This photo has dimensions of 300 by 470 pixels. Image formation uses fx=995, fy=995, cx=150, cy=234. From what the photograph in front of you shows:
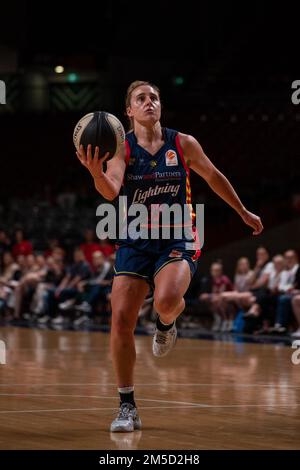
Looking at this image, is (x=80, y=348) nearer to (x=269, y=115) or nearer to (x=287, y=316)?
(x=287, y=316)

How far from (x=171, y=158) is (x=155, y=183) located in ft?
0.69

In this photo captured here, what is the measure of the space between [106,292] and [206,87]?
10539 millimetres

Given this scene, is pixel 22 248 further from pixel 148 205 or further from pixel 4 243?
pixel 148 205

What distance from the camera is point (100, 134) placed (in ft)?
19.3

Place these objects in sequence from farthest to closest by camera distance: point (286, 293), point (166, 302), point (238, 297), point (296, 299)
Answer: point (238, 297) < point (286, 293) < point (296, 299) < point (166, 302)

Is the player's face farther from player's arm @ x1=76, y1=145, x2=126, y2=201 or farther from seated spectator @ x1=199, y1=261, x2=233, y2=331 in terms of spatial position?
seated spectator @ x1=199, y1=261, x2=233, y2=331

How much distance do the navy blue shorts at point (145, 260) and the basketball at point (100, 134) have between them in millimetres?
648

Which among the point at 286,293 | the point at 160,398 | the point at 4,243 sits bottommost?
the point at 160,398

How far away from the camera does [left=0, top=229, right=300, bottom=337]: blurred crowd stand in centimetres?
1546

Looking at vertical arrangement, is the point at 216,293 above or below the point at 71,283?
below

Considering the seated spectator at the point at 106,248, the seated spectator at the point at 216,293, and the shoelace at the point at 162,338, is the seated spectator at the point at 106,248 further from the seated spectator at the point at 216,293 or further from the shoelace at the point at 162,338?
the shoelace at the point at 162,338

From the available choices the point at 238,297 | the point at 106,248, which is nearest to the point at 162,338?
the point at 238,297

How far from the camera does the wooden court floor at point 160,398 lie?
18.4ft
